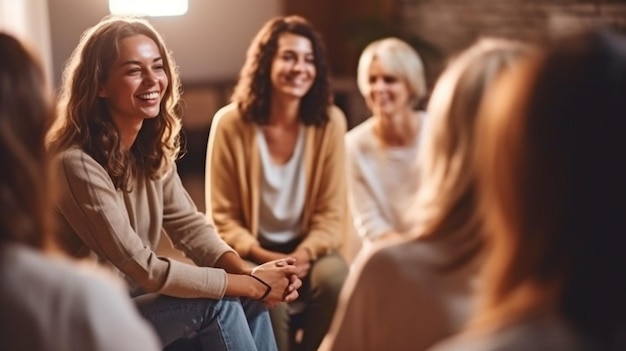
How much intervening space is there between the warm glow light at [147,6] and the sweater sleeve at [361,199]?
0.85 m

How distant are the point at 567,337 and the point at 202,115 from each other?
536 cm

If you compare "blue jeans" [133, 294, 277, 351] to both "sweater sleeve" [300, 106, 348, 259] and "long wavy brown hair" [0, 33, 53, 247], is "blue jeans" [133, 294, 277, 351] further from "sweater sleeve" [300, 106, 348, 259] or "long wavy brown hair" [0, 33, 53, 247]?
"long wavy brown hair" [0, 33, 53, 247]

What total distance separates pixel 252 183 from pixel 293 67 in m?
0.36

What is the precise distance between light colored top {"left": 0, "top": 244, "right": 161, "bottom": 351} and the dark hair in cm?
41

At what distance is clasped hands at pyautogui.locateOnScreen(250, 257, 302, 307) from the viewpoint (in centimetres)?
225

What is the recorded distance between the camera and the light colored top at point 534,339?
90cm

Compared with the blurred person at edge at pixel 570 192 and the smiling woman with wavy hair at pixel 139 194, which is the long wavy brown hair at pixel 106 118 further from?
the blurred person at edge at pixel 570 192

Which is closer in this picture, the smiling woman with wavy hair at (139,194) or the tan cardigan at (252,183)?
the smiling woman with wavy hair at (139,194)

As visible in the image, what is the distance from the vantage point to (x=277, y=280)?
226 cm

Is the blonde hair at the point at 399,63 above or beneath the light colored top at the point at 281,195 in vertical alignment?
above

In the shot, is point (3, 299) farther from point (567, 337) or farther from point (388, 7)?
point (388, 7)

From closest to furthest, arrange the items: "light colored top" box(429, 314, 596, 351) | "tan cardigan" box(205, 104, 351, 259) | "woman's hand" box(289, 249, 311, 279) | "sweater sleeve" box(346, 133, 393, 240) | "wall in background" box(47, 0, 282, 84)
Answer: "light colored top" box(429, 314, 596, 351) < "woman's hand" box(289, 249, 311, 279) < "tan cardigan" box(205, 104, 351, 259) < "sweater sleeve" box(346, 133, 393, 240) < "wall in background" box(47, 0, 282, 84)

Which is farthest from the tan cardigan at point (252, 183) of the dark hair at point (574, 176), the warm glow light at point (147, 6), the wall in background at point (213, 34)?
the wall in background at point (213, 34)

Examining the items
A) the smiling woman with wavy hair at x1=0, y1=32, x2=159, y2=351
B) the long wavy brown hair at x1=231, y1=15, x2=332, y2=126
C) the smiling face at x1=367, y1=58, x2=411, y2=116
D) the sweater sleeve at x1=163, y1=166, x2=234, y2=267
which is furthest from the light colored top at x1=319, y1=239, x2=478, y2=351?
the smiling face at x1=367, y1=58, x2=411, y2=116
